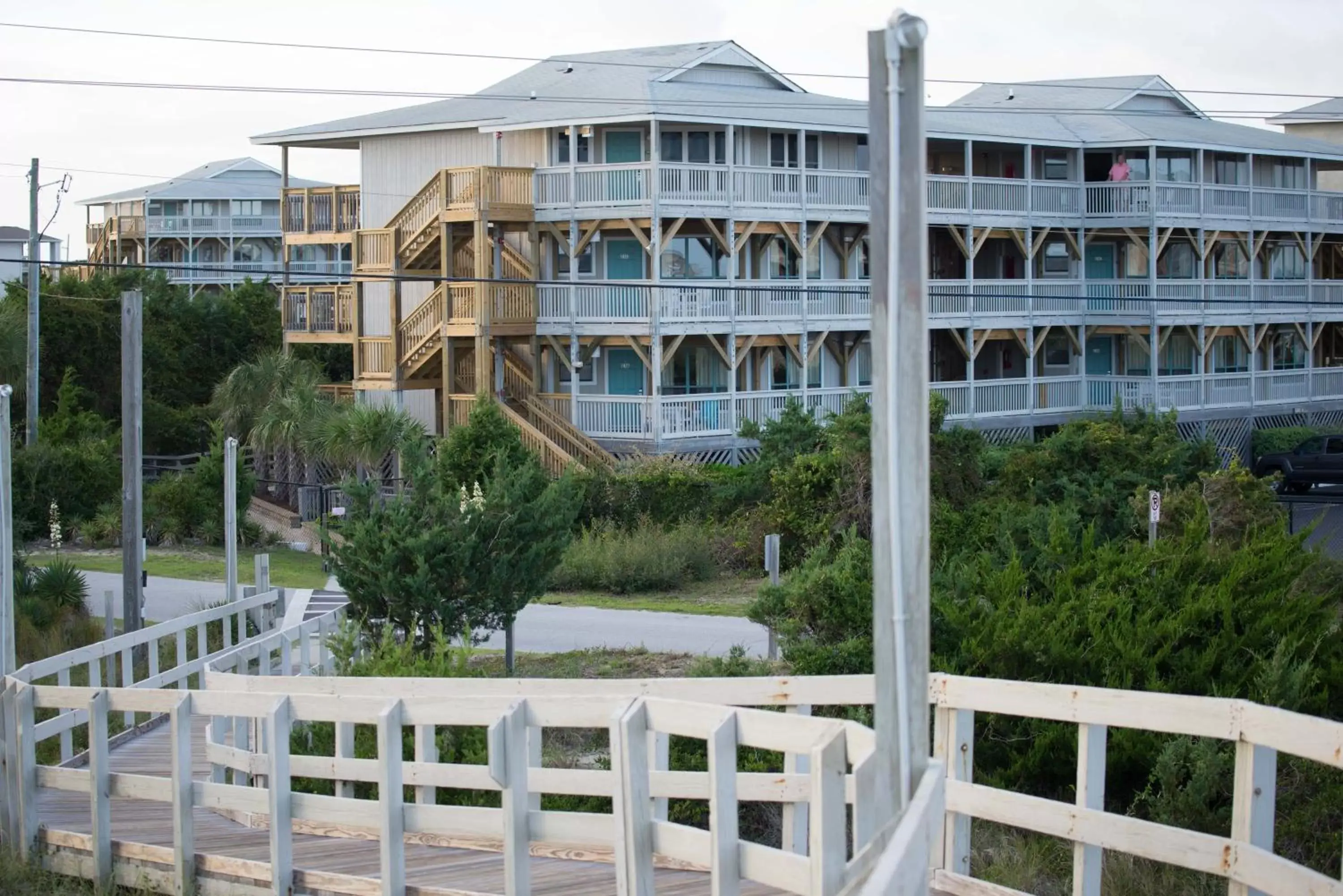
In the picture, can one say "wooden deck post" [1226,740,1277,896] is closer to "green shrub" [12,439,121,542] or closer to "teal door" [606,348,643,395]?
"green shrub" [12,439,121,542]

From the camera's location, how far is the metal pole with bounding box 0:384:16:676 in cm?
1364

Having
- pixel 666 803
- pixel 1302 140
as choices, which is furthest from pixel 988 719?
pixel 1302 140

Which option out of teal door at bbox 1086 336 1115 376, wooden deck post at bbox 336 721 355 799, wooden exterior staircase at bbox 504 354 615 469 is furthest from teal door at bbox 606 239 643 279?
wooden deck post at bbox 336 721 355 799

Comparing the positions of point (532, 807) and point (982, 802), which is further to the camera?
point (532, 807)

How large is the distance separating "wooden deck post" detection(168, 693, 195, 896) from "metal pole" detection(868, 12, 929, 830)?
508 cm

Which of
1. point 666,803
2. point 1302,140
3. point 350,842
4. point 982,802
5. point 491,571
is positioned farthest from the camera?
point 1302,140

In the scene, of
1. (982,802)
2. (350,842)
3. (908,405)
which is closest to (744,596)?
(350,842)

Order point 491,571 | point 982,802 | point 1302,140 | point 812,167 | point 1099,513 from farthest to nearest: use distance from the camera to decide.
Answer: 1. point 1302,140
2. point 812,167
3. point 1099,513
4. point 491,571
5. point 982,802

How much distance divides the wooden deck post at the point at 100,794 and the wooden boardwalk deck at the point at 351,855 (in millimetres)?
299

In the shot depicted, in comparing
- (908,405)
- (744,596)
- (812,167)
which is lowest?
(744,596)

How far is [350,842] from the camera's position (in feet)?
31.4

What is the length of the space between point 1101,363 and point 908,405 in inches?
1848

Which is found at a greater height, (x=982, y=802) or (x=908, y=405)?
(x=908, y=405)

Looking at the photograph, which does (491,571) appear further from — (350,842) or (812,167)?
(812,167)
